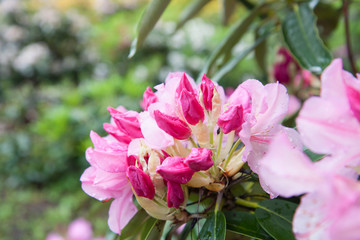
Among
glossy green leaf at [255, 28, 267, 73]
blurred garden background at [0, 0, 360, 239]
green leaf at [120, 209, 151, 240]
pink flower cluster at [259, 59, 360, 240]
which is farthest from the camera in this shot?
blurred garden background at [0, 0, 360, 239]

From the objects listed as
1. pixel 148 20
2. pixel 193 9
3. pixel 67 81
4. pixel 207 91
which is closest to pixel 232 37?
pixel 193 9

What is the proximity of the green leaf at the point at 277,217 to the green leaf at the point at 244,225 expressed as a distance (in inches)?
0.4

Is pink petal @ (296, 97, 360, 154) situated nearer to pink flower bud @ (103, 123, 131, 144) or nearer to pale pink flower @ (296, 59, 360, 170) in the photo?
pale pink flower @ (296, 59, 360, 170)

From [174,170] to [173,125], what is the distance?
0.17 ft

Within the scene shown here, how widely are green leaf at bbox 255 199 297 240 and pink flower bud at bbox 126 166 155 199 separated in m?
0.15

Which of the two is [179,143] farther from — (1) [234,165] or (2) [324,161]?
(2) [324,161]

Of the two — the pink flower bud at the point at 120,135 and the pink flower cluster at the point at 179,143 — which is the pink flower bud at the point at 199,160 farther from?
the pink flower bud at the point at 120,135

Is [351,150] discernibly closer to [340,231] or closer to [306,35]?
[340,231]

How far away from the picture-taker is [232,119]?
402 mm

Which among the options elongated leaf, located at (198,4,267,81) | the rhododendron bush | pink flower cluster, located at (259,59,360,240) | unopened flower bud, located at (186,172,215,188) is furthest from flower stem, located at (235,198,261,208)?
elongated leaf, located at (198,4,267,81)

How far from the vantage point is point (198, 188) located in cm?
47

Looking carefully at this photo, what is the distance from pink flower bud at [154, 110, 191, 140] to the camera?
1.31 ft

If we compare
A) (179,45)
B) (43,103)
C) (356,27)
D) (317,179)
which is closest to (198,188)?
(317,179)

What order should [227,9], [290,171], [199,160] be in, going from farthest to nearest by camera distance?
[227,9] < [199,160] < [290,171]
